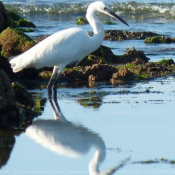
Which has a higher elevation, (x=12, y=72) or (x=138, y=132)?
(x=138, y=132)

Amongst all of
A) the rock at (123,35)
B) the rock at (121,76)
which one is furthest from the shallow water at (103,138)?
the rock at (123,35)

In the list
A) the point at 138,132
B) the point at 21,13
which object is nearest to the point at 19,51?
the point at 138,132

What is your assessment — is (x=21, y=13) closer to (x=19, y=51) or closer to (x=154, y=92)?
(x=19, y=51)

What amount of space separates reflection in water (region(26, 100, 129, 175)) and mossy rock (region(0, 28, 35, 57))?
4.52 metres

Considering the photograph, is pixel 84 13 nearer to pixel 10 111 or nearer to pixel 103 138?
pixel 10 111

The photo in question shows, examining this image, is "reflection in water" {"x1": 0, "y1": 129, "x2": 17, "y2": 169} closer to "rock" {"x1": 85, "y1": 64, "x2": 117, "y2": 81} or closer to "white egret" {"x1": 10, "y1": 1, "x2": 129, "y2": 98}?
"white egret" {"x1": 10, "y1": 1, "x2": 129, "y2": 98}

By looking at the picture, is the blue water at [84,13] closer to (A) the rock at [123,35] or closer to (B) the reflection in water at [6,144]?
(A) the rock at [123,35]

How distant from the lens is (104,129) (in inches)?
348

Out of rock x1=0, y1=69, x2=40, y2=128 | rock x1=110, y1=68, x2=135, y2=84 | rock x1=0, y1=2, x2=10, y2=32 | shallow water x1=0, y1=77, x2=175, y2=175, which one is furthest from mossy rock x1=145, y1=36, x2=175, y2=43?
rock x1=0, y1=69, x2=40, y2=128

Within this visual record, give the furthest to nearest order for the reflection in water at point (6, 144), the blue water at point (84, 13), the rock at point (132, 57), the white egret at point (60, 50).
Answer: the blue water at point (84, 13)
the rock at point (132, 57)
the white egret at point (60, 50)
the reflection in water at point (6, 144)

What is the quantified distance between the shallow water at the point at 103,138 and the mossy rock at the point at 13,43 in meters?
2.73

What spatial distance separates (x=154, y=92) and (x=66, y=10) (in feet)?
77.1

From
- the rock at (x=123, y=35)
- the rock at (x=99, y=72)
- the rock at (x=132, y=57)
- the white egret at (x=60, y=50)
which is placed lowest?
the rock at (x=123, y=35)

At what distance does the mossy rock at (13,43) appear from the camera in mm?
13945
